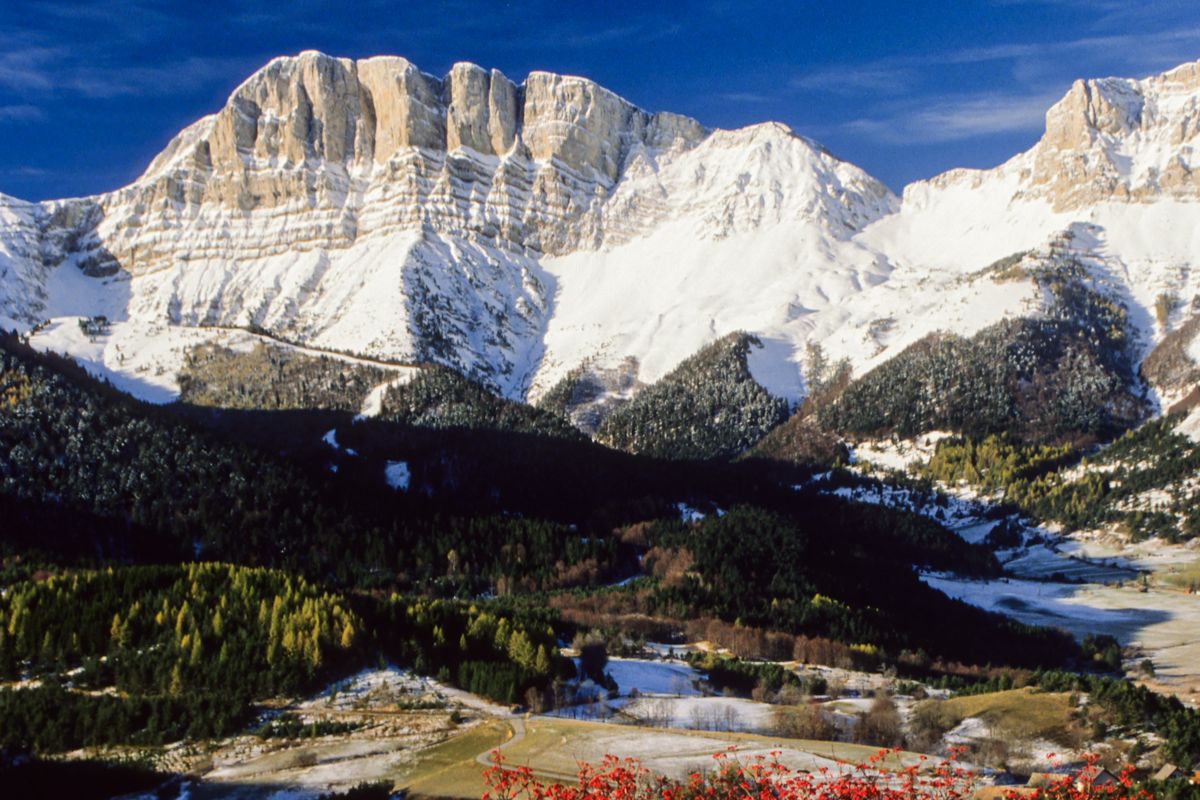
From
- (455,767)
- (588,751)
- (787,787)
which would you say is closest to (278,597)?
(455,767)

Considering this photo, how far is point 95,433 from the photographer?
191 m

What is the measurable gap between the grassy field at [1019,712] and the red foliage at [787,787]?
761 inches

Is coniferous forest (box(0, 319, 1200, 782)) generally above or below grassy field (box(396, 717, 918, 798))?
above

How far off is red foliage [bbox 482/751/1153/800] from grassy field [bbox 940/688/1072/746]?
19322 millimetres

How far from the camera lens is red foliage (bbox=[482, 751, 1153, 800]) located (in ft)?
163

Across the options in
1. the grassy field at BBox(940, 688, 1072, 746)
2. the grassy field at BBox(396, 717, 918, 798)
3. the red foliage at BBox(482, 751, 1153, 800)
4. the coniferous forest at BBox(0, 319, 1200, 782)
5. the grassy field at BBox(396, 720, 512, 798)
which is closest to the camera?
the red foliage at BBox(482, 751, 1153, 800)

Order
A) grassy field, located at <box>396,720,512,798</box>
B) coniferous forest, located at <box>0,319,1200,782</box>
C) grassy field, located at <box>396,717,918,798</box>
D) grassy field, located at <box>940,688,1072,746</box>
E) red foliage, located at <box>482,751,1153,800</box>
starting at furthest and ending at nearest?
coniferous forest, located at <box>0,319,1200,782</box> < grassy field, located at <box>940,688,1072,746</box> < grassy field, located at <box>396,717,918,798</box> < grassy field, located at <box>396,720,512,798</box> < red foliage, located at <box>482,751,1153,800</box>

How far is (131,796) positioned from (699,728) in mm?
41490

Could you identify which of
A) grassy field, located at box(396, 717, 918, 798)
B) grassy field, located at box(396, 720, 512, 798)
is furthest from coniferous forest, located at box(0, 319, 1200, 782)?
grassy field, located at box(396, 717, 918, 798)

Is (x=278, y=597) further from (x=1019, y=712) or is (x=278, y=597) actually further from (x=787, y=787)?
(x=1019, y=712)

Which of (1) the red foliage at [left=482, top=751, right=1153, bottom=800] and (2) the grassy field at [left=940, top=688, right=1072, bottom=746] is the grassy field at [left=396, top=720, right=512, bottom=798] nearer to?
(1) the red foliage at [left=482, top=751, right=1153, bottom=800]

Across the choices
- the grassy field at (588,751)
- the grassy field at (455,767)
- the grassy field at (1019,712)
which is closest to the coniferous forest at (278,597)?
the grassy field at (455,767)

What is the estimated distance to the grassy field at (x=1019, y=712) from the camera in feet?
294

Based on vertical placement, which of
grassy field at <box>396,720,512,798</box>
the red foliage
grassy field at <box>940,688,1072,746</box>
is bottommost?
Answer: grassy field at <box>396,720,512,798</box>
